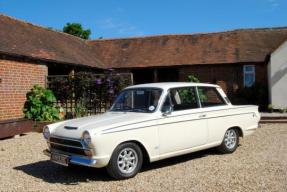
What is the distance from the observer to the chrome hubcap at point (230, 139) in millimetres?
8016

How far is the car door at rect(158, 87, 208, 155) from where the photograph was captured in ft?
22.0

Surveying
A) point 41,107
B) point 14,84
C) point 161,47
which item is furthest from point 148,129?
point 161,47

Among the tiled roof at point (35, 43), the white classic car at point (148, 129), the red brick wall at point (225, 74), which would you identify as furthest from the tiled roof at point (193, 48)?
the white classic car at point (148, 129)

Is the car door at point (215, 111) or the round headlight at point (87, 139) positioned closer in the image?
the round headlight at point (87, 139)

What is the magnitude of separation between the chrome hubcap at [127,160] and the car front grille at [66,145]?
25.1 inches

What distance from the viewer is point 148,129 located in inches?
254

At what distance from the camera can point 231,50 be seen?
2195 centimetres

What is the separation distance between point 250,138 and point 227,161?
9.98 ft

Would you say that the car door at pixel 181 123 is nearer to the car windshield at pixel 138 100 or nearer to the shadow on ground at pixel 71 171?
the car windshield at pixel 138 100

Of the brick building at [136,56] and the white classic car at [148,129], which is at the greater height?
the brick building at [136,56]

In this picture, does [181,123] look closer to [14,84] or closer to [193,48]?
[14,84]

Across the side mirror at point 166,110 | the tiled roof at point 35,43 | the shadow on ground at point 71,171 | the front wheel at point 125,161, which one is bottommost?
the shadow on ground at point 71,171

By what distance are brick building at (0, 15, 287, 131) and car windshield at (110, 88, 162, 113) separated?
686 cm

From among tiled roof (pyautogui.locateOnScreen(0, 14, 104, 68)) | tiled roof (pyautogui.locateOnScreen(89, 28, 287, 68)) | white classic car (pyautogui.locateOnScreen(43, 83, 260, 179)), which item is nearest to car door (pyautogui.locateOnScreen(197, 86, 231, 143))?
white classic car (pyautogui.locateOnScreen(43, 83, 260, 179))
